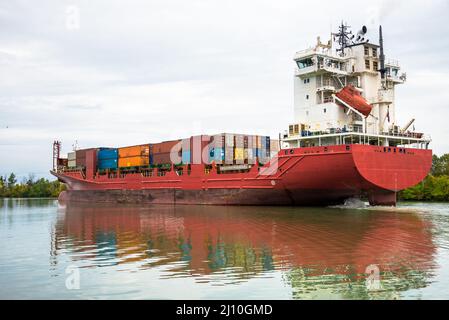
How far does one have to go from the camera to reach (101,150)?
50250 millimetres

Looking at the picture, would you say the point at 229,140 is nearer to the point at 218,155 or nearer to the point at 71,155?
the point at 218,155

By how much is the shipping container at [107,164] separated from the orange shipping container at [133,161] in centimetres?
95

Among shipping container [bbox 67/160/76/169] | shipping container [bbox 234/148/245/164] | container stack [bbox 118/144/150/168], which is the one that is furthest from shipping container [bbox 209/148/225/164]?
shipping container [bbox 67/160/76/169]

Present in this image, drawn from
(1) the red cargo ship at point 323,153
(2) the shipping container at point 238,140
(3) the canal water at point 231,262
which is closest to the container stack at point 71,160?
(1) the red cargo ship at point 323,153

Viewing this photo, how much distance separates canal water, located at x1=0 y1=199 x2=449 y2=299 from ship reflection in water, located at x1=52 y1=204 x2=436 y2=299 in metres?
0.03

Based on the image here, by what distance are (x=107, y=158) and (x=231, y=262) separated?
1567 inches

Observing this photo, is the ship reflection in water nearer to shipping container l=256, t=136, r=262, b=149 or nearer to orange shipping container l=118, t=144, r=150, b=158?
shipping container l=256, t=136, r=262, b=149

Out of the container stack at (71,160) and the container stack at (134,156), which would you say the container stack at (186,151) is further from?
the container stack at (71,160)

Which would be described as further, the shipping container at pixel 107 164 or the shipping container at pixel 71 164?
the shipping container at pixel 71 164

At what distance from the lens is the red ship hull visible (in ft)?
91.8

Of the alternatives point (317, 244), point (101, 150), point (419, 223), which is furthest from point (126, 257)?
point (101, 150)

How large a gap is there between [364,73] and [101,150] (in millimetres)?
29133

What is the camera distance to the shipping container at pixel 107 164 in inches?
1901

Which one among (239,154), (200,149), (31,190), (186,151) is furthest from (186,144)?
(31,190)
